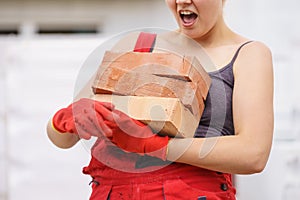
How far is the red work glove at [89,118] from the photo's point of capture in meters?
0.96

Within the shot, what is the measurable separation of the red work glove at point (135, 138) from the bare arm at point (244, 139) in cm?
2

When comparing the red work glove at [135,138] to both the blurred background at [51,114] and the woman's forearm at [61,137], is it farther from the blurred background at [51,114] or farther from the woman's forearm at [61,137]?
the blurred background at [51,114]

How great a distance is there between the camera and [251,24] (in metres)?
2.87

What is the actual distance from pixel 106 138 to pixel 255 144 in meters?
0.26

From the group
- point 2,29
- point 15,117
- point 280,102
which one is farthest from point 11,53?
point 2,29

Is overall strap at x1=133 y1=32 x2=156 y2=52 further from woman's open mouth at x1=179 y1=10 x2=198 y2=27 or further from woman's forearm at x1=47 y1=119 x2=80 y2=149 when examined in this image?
woman's forearm at x1=47 y1=119 x2=80 y2=149

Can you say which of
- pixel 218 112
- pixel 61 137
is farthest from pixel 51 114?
pixel 218 112

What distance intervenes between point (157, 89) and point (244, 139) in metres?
0.17

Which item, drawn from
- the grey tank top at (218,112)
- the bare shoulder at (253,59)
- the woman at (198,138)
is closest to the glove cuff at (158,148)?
the woman at (198,138)

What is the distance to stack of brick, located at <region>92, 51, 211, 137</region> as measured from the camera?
1.01 meters

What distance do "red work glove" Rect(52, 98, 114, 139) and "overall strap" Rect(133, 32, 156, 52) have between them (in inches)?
8.0

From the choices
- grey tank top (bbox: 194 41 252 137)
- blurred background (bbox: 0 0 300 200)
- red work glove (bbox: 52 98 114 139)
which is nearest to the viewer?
red work glove (bbox: 52 98 114 139)

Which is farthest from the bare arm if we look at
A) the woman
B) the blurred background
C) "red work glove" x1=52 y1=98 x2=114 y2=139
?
the blurred background

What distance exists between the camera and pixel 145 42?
1.17 metres
